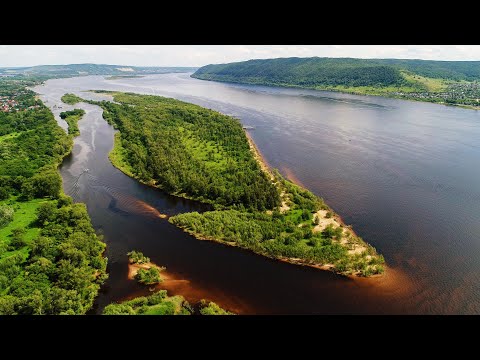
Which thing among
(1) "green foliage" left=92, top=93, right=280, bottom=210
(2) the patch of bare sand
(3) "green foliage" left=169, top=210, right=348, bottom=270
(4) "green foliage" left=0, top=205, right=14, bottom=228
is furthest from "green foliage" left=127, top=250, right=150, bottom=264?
(2) the patch of bare sand

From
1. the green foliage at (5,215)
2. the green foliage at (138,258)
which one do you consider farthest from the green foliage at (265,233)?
the green foliage at (5,215)

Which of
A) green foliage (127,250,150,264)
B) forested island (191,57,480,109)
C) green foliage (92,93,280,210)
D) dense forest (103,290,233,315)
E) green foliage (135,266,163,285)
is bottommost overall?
dense forest (103,290,233,315)

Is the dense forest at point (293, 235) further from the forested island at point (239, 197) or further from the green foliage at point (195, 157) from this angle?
the green foliage at point (195, 157)

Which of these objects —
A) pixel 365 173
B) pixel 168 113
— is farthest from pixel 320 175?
pixel 168 113

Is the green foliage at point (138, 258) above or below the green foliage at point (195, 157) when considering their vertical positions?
below

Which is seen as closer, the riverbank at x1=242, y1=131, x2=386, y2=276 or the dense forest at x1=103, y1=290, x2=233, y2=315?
the dense forest at x1=103, y1=290, x2=233, y2=315

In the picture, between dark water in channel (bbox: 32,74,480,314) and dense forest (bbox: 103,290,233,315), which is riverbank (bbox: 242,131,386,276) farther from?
dense forest (bbox: 103,290,233,315)
